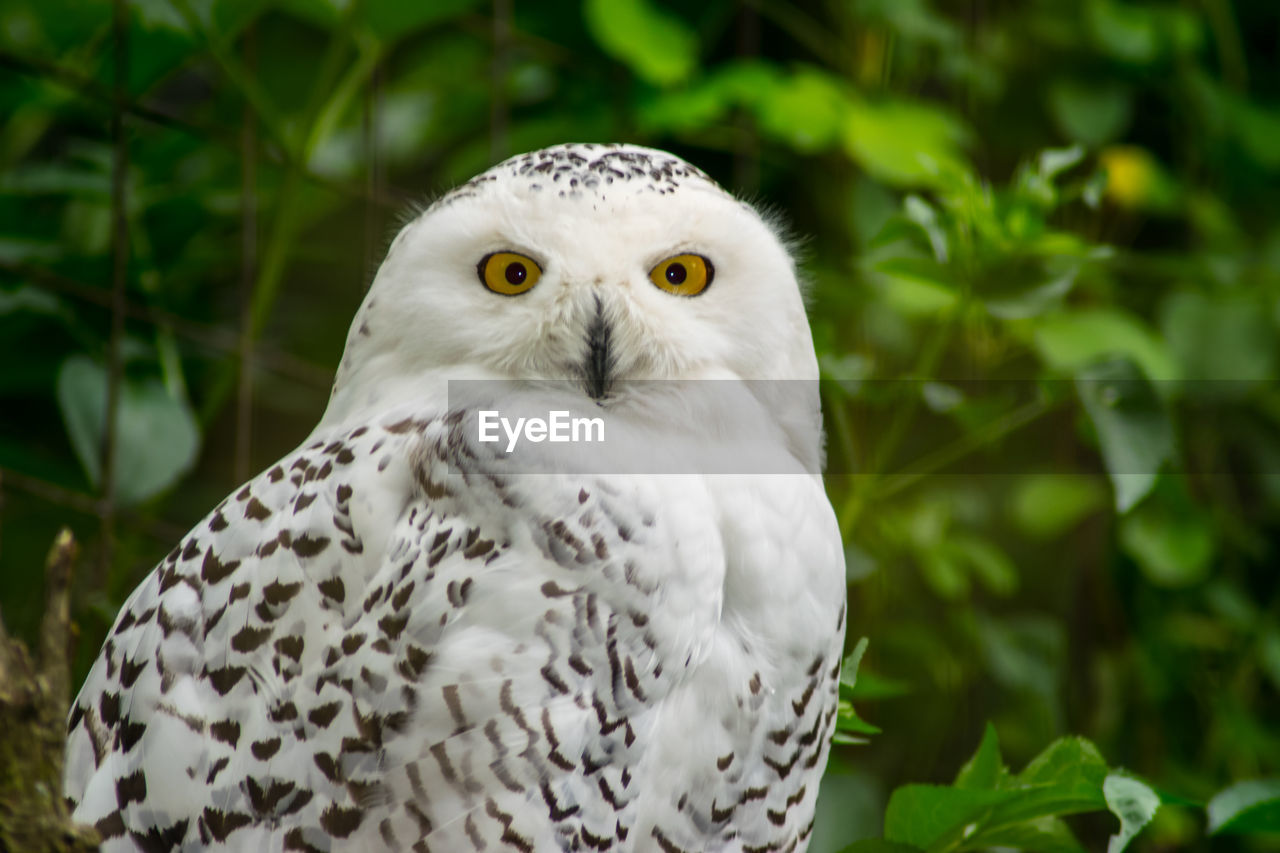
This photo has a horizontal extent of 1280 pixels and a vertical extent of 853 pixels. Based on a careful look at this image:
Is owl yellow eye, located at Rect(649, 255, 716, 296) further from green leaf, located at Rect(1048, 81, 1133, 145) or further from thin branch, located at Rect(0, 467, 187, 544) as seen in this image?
green leaf, located at Rect(1048, 81, 1133, 145)

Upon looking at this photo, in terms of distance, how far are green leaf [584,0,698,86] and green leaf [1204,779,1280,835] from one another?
3.90ft

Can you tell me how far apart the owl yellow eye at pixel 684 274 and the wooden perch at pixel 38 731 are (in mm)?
458

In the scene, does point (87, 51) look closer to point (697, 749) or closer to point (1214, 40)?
point (697, 749)

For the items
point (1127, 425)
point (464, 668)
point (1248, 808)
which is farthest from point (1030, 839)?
point (464, 668)

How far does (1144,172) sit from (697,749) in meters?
1.63

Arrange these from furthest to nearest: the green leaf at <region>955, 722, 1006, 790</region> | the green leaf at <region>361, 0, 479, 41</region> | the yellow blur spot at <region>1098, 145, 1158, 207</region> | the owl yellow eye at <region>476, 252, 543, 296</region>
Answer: the yellow blur spot at <region>1098, 145, 1158, 207</region> < the green leaf at <region>361, 0, 479, 41</region> < the green leaf at <region>955, 722, 1006, 790</region> < the owl yellow eye at <region>476, 252, 543, 296</region>

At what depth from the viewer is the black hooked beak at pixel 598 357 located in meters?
0.87

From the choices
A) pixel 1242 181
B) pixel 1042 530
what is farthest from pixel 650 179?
pixel 1242 181

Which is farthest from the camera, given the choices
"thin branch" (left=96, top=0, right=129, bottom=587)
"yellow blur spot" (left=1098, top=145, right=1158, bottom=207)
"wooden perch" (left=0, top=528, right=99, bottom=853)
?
"yellow blur spot" (left=1098, top=145, right=1158, bottom=207)

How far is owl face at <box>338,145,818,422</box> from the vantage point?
0.87m

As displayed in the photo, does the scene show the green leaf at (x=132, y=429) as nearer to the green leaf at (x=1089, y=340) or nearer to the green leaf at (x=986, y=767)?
the green leaf at (x=986, y=767)

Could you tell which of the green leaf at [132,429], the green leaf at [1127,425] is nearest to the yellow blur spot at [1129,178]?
the green leaf at [1127,425]

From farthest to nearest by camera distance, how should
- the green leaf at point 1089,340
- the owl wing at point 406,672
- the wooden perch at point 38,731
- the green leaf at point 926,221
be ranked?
the green leaf at point 1089,340 → the green leaf at point 926,221 → the owl wing at point 406,672 → the wooden perch at point 38,731

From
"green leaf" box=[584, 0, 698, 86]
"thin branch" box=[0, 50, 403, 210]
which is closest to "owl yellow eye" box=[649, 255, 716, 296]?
"thin branch" box=[0, 50, 403, 210]
